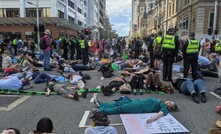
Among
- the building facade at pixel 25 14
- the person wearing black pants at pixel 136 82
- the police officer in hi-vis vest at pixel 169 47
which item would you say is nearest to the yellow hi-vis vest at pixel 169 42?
the police officer in hi-vis vest at pixel 169 47

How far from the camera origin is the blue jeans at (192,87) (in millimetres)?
7202

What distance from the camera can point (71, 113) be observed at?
6.29 meters

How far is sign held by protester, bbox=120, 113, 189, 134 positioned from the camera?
493cm

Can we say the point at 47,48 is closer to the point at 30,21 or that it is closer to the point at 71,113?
the point at 71,113

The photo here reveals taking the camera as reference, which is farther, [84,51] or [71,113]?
[84,51]

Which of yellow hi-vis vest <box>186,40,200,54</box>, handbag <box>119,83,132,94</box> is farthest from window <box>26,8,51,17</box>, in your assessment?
handbag <box>119,83,132,94</box>

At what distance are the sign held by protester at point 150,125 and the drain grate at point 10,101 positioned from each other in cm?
345

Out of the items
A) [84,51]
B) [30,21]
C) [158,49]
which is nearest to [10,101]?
[158,49]

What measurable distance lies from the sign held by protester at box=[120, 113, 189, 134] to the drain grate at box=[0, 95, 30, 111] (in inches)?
136

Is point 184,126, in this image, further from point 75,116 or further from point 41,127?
point 41,127

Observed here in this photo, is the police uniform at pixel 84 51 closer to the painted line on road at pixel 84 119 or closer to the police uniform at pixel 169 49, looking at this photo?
the police uniform at pixel 169 49

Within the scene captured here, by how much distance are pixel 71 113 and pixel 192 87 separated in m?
3.76

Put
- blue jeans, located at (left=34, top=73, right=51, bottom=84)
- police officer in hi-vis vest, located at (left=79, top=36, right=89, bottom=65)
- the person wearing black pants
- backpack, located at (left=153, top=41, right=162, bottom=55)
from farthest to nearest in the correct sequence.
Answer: police officer in hi-vis vest, located at (left=79, top=36, right=89, bottom=65) < backpack, located at (left=153, top=41, right=162, bottom=55) < blue jeans, located at (left=34, top=73, right=51, bottom=84) < the person wearing black pants

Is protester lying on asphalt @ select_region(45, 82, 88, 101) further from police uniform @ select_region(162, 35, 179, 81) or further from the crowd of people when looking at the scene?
police uniform @ select_region(162, 35, 179, 81)
